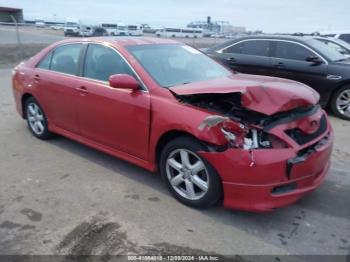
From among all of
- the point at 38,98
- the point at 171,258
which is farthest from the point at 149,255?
the point at 38,98

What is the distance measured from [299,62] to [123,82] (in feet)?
17.1

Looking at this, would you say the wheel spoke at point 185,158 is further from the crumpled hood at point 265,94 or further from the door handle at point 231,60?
the door handle at point 231,60

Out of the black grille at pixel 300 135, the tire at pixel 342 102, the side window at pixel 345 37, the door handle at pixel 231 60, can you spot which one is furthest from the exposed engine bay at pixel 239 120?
the side window at pixel 345 37

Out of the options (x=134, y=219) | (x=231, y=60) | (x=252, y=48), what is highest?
(x=252, y=48)

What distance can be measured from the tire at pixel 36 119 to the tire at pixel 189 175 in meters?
2.54

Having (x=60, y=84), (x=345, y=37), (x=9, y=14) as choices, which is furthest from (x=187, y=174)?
(x=9, y=14)

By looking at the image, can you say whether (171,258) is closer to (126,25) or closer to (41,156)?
(41,156)

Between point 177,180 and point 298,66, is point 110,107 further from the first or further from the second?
point 298,66

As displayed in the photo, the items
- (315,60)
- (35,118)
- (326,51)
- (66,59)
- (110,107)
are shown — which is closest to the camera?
(110,107)

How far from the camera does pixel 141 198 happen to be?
3906 millimetres

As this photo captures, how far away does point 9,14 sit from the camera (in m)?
45.9

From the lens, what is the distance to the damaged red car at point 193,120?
3199 millimetres

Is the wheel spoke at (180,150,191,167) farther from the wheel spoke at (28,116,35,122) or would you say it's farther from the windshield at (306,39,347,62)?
the windshield at (306,39,347,62)

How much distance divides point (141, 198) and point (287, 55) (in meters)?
5.58
